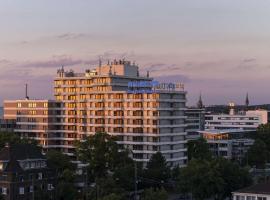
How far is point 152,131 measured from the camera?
399 feet

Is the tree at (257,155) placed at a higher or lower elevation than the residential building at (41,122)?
lower

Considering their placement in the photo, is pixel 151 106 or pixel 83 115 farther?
pixel 83 115

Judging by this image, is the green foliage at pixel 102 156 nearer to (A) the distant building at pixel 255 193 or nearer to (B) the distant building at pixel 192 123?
(A) the distant building at pixel 255 193

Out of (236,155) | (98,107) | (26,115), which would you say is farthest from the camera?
(236,155)

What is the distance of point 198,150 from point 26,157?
46.1 meters

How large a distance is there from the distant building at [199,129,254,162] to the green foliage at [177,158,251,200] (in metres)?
73.1

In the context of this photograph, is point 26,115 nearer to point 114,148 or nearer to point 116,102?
point 116,102

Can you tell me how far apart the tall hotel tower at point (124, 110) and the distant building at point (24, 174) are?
32292 mm

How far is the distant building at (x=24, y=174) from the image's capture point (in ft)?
291

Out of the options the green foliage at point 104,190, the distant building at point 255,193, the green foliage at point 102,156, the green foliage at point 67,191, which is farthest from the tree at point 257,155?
the green foliage at point 67,191

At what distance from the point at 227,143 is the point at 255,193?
8770 centimetres

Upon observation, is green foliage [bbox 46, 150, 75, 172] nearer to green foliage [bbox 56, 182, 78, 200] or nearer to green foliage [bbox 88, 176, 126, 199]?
green foliage [bbox 56, 182, 78, 200]

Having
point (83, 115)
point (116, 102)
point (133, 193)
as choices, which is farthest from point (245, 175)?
point (83, 115)

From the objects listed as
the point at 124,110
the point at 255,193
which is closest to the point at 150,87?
the point at 124,110
